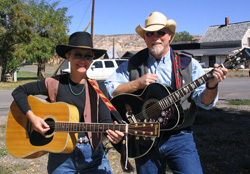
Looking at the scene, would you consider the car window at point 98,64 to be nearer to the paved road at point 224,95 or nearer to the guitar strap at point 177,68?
the paved road at point 224,95

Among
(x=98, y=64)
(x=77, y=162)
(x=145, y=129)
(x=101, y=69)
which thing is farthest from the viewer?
(x=98, y=64)

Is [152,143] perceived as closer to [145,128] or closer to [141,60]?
[145,128]

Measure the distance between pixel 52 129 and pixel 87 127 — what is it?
43 centimetres

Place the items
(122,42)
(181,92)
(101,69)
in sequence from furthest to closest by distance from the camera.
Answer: (122,42) < (101,69) < (181,92)

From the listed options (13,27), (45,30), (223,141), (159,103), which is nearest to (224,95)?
(223,141)

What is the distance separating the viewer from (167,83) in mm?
2730

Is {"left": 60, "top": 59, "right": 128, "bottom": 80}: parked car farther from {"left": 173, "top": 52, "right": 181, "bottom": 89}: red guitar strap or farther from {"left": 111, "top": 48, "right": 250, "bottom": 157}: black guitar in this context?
{"left": 173, "top": 52, "right": 181, "bottom": 89}: red guitar strap

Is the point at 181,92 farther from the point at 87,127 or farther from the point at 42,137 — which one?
the point at 42,137

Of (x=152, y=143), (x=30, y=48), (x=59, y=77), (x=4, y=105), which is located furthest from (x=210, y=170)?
(x=30, y=48)

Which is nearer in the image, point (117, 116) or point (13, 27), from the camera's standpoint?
point (117, 116)

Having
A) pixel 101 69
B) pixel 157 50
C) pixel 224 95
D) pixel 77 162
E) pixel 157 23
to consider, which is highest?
pixel 101 69

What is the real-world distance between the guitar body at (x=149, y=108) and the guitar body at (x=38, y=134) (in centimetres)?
48

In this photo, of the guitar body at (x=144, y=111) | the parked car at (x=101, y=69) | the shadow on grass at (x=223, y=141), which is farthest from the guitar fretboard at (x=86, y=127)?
the parked car at (x=101, y=69)

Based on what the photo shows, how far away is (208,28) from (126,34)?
27084 millimetres
